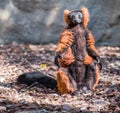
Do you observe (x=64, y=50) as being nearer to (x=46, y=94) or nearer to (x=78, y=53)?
(x=78, y=53)

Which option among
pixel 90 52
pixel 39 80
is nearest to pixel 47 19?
pixel 39 80

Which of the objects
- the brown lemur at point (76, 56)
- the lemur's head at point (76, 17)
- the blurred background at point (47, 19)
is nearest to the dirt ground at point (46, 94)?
the brown lemur at point (76, 56)

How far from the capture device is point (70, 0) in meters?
8.64

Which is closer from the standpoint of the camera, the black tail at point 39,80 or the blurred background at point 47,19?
the black tail at point 39,80

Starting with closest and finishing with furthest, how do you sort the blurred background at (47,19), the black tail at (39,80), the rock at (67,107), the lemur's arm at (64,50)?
the rock at (67,107)
the lemur's arm at (64,50)
the black tail at (39,80)
the blurred background at (47,19)

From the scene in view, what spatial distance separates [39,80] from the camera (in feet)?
18.1

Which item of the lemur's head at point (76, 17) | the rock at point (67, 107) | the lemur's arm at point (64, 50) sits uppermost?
the lemur's head at point (76, 17)

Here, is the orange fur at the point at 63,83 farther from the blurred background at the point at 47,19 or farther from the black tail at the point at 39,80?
the blurred background at the point at 47,19

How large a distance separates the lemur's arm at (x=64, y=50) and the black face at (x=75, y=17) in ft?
0.40

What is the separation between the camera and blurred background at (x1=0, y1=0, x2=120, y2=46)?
8562 millimetres

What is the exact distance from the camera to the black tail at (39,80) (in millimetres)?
5445

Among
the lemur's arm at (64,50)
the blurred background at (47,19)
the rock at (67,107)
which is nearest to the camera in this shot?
the rock at (67,107)

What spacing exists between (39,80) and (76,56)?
59cm

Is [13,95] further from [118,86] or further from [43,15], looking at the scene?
[43,15]
